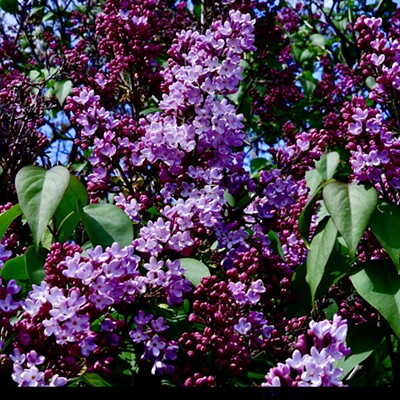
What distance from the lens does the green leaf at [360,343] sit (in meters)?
1.59

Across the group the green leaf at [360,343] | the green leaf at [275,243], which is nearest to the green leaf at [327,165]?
the green leaf at [275,243]

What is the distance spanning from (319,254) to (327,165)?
0.34 m

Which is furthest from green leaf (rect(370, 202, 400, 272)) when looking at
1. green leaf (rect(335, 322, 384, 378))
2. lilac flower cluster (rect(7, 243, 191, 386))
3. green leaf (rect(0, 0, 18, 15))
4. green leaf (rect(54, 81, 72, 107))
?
green leaf (rect(0, 0, 18, 15))

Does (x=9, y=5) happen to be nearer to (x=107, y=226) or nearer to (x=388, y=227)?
(x=107, y=226)

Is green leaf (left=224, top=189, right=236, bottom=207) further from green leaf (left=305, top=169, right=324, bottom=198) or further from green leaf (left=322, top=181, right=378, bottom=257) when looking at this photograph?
green leaf (left=322, top=181, right=378, bottom=257)

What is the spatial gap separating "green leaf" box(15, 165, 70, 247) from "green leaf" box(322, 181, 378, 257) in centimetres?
64

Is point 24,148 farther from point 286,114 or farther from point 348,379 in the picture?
point 286,114

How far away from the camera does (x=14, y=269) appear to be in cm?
159

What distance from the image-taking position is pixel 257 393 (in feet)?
3.88

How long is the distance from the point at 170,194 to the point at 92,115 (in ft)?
1.09

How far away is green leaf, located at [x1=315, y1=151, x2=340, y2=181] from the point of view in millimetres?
1801

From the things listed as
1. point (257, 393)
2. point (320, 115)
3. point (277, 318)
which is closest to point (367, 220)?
point (277, 318)

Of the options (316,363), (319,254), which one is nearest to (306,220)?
(319,254)

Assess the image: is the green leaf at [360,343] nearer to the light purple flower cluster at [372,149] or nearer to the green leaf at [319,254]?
the green leaf at [319,254]
